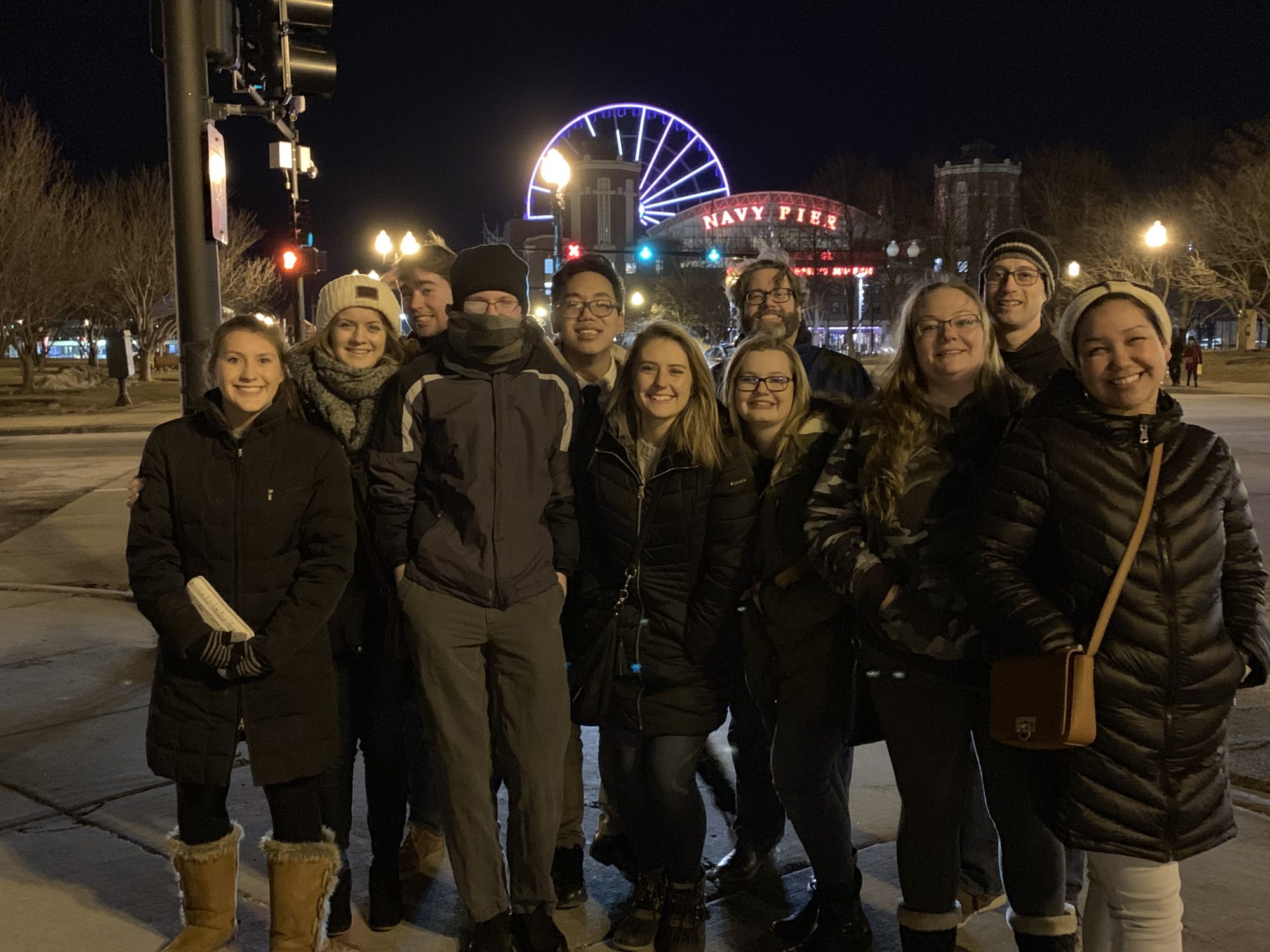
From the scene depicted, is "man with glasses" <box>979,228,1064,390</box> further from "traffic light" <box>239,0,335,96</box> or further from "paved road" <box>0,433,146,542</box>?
"paved road" <box>0,433,146,542</box>

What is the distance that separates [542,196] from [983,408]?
83.1m

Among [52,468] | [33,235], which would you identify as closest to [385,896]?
[52,468]

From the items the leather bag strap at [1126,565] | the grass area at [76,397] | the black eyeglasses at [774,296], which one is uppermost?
the black eyeglasses at [774,296]

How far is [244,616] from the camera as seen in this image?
127 inches

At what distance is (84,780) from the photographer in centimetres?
475

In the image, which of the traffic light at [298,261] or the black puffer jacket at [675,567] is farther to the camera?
the traffic light at [298,261]

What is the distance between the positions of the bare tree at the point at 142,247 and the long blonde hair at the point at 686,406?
37.6 meters

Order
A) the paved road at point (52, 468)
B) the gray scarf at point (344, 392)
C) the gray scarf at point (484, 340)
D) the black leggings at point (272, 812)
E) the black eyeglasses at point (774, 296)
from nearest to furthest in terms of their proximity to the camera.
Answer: the black leggings at point (272, 812) → the gray scarf at point (484, 340) → the gray scarf at point (344, 392) → the black eyeglasses at point (774, 296) → the paved road at point (52, 468)

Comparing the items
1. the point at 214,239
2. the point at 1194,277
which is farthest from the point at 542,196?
the point at 214,239

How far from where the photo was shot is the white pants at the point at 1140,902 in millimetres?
2658

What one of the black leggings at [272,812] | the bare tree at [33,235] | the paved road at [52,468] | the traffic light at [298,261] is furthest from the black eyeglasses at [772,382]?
the bare tree at [33,235]

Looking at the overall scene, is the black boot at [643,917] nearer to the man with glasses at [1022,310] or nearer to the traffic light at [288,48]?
the man with glasses at [1022,310]

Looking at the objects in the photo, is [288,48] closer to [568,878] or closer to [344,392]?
[344,392]

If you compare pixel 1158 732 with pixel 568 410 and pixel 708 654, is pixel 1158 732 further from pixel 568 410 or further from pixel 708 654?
pixel 568 410
